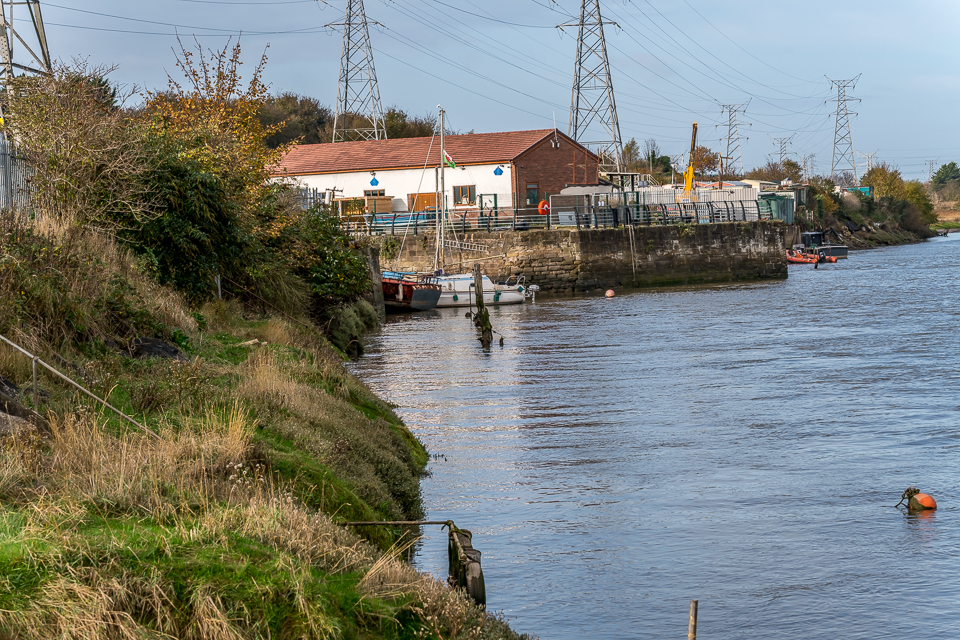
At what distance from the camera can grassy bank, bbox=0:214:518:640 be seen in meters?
5.10

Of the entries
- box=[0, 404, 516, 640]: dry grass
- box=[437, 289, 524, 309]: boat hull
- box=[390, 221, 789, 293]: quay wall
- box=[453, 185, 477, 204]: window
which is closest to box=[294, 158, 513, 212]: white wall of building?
box=[453, 185, 477, 204]: window

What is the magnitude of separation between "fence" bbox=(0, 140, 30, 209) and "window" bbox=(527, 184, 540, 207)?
43.0m

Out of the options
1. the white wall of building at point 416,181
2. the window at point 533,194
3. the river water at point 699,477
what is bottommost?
the river water at point 699,477

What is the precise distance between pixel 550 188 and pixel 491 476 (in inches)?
1793

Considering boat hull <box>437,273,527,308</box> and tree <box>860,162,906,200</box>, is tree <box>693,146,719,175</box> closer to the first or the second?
tree <box>860,162,906,200</box>

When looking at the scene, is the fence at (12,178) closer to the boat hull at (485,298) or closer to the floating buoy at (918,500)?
the floating buoy at (918,500)

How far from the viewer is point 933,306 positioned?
37.1 metres

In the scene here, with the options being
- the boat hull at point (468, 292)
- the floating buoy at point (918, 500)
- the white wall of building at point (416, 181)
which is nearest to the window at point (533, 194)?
the white wall of building at point (416, 181)

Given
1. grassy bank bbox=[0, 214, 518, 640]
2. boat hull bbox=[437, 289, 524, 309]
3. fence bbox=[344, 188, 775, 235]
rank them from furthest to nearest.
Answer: fence bbox=[344, 188, 775, 235], boat hull bbox=[437, 289, 524, 309], grassy bank bbox=[0, 214, 518, 640]

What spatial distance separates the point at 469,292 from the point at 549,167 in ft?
51.1

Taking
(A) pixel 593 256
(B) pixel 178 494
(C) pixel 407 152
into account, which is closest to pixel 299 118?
(C) pixel 407 152

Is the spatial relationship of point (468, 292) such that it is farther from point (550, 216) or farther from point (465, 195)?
point (465, 195)

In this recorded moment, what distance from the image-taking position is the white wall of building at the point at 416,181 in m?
55.5

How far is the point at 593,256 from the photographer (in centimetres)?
5216
